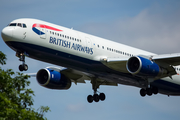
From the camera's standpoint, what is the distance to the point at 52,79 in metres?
46.7

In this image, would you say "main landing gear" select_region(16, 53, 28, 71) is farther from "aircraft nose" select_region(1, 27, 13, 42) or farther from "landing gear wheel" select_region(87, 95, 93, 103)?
"landing gear wheel" select_region(87, 95, 93, 103)

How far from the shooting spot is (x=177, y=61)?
140 ft

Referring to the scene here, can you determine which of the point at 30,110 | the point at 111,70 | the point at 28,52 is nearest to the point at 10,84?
the point at 30,110

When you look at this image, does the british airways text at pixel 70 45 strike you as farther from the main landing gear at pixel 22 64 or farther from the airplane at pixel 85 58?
the main landing gear at pixel 22 64

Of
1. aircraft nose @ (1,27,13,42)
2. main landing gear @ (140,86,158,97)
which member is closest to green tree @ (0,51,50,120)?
aircraft nose @ (1,27,13,42)

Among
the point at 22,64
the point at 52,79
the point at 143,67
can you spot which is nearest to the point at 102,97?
the point at 52,79

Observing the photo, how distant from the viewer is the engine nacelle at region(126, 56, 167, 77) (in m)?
40.2

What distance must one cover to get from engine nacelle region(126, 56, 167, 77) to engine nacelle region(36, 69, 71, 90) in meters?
9.95

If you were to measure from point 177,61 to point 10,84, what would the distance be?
20677mm

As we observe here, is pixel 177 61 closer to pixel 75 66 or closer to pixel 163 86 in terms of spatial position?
pixel 163 86

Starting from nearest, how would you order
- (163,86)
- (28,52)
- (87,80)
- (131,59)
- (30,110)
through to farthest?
(30,110) → (28,52) → (131,59) → (163,86) → (87,80)

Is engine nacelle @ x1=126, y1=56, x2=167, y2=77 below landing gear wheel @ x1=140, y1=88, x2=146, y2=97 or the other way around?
the other way around

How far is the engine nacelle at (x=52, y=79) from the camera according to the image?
4675 cm

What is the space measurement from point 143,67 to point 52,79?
1195 cm
